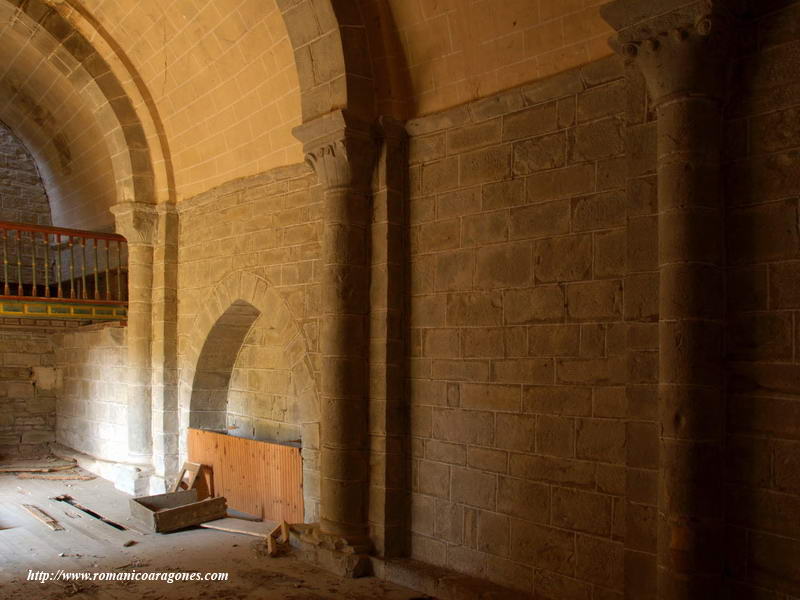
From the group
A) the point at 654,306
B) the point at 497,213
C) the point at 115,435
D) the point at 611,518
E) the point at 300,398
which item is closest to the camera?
the point at 654,306

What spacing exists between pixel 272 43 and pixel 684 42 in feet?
12.0

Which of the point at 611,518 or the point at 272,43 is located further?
the point at 272,43

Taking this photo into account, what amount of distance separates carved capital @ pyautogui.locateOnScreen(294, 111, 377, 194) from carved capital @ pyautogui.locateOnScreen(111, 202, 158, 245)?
347cm

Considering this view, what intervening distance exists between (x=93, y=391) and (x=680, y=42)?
28.3ft

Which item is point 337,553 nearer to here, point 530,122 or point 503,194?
point 503,194

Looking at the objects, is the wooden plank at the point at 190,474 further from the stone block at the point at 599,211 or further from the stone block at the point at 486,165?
the stone block at the point at 599,211

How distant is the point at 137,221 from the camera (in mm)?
7582

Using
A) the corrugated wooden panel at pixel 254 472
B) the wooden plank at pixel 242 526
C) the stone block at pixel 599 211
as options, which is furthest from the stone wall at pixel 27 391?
the stone block at pixel 599 211

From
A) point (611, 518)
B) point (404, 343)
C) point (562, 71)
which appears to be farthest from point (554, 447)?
point (562, 71)

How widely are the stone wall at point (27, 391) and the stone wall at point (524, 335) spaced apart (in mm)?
8003

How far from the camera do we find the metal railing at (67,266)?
760cm

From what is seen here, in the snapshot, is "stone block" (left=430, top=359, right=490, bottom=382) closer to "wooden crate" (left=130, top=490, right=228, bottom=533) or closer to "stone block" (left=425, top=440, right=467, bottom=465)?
"stone block" (left=425, top=440, right=467, bottom=465)

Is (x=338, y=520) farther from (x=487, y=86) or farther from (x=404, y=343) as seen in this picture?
(x=487, y=86)

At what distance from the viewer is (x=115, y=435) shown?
8625 millimetres
